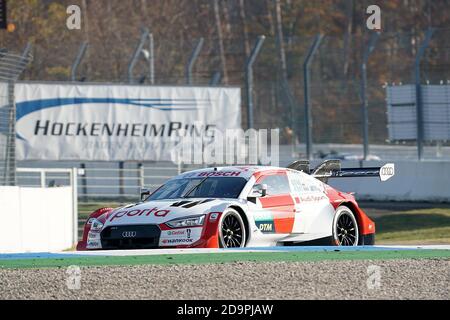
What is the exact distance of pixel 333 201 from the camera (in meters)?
15.6

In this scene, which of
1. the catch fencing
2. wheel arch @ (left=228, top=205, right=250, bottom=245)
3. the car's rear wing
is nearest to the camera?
wheel arch @ (left=228, top=205, right=250, bottom=245)

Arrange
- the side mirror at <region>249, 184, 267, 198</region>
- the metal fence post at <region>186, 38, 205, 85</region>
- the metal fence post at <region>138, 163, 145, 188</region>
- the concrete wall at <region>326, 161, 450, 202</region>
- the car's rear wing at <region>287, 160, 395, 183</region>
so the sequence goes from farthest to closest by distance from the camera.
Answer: the metal fence post at <region>138, 163, 145, 188</region> → the metal fence post at <region>186, 38, 205, 85</region> → the concrete wall at <region>326, 161, 450, 202</region> → the car's rear wing at <region>287, 160, 395, 183</region> → the side mirror at <region>249, 184, 267, 198</region>

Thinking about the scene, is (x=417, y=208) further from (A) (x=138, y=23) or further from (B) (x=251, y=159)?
(A) (x=138, y=23)

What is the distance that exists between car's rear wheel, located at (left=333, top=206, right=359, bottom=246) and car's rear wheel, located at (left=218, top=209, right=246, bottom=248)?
1800 mm

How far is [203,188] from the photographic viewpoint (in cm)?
1498

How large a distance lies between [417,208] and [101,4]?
112ft

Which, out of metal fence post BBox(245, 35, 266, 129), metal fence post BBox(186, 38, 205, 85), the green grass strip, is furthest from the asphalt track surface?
metal fence post BBox(186, 38, 205, 85)

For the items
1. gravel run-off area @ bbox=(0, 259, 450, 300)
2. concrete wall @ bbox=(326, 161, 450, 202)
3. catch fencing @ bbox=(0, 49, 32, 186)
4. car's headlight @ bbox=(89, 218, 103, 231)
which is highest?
catch fencing @ bbox=(0, 49, 32, 186)

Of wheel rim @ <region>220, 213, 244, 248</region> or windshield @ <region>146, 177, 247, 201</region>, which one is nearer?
wheel rim @ <region>220, 213, 244, 248</region>

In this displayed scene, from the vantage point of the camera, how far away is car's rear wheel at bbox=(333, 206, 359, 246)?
1551cm

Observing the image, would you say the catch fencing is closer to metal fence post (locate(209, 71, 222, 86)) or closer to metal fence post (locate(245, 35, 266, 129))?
metal fence post (locate(245, 35, 266, 129))

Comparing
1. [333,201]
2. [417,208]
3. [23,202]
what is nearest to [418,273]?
[333,201]

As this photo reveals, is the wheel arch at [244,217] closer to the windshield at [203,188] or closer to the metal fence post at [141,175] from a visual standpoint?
the windshield at [203,188]
